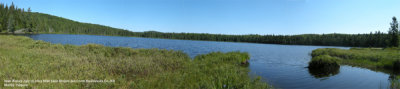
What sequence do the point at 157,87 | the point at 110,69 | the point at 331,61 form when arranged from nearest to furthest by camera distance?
the point at 157,87 < the point at 110,69 < the point at 331,61

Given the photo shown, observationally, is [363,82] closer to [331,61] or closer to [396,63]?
[331,61]

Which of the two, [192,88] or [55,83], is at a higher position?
[55,83]

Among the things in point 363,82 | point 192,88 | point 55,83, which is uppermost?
point 55,83

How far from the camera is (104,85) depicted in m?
7.23

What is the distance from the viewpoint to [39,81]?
679 centimetres

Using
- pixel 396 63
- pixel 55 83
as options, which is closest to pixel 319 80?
pixel 396 63

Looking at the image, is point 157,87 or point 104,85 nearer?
point 104,85

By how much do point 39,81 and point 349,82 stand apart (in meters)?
21.2

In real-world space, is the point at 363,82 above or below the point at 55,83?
below

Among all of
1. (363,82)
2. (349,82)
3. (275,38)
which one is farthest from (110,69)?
(275,38)

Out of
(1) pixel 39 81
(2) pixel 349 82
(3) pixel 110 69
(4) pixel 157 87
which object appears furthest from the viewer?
(2) pixel 349 82

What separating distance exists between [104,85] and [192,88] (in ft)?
12.4

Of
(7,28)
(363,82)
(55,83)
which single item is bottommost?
(363,82)

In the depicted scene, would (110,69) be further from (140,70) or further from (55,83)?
(55,83)
